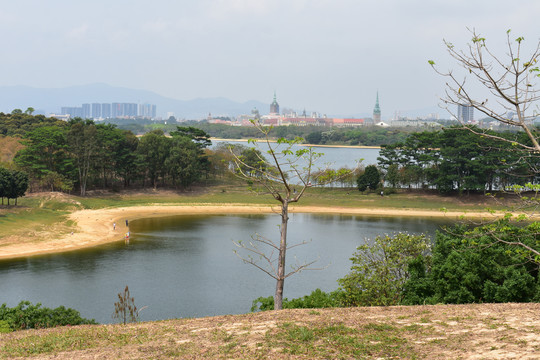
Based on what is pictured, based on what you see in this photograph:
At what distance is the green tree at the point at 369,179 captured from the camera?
66688 millimetres

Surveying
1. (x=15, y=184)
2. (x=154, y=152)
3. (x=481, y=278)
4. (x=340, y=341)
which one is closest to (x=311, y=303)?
(x=481, y=278)

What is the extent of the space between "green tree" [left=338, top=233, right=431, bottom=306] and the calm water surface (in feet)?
4.65

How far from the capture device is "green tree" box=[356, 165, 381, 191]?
66688 millimetres

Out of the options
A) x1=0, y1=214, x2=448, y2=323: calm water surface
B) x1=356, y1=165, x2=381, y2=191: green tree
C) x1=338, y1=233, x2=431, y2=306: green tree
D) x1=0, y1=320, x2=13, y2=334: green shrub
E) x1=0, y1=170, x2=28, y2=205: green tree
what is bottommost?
x1=0, y1=214, x2=448, y2=323: calm water surface

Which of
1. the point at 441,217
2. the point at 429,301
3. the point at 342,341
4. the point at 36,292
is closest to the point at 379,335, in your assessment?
the point at 342,341

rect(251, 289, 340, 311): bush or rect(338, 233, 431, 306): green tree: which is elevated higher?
rect(338, 233, 431, 306): green tree

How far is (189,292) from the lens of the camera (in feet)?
87.2

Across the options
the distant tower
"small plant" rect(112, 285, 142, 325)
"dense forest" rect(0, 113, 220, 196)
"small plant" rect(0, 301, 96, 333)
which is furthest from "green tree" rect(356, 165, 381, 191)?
"small plant" rect(0, 301, 96, 333)

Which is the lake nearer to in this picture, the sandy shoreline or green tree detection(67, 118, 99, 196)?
the sandy shoreline

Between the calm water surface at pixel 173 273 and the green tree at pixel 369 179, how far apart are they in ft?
64.4

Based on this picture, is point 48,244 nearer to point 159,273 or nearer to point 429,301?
point 159,273

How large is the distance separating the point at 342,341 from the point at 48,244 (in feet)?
106

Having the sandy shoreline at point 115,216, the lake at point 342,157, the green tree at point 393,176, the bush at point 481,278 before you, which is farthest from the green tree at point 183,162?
the bush at point 481,278

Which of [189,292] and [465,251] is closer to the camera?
[465,251]
